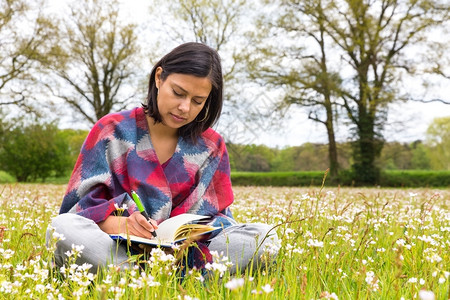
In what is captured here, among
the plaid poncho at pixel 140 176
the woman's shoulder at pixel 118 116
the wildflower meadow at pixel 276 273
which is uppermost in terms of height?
the woman's shoulder at pixel 118 116

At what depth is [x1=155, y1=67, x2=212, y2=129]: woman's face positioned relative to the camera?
2812 millimetres

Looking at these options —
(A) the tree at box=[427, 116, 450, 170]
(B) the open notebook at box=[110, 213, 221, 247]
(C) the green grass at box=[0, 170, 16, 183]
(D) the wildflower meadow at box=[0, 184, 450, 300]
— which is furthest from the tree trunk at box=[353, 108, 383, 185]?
(A) the tree at box=[427, 116, 450, 170]

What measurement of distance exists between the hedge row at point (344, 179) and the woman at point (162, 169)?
64.1ft

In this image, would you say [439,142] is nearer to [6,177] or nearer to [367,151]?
[367,151]

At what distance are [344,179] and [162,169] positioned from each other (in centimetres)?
2131

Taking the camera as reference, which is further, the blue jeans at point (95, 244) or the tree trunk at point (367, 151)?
the tree trunk at point (367, 151)

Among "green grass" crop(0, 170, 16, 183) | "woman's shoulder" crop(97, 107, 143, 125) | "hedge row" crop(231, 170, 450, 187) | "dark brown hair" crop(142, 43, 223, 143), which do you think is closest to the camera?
"dark brown hair" crop(142, 43, 223, 143)

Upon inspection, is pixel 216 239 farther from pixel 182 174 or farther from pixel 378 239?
pixel 378 239

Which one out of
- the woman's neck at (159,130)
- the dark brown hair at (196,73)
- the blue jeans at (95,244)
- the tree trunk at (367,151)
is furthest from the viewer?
the tree trunk at (367,151)

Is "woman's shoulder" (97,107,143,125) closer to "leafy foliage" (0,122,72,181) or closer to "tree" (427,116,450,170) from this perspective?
"leafy foliage" (0,122,72,181)

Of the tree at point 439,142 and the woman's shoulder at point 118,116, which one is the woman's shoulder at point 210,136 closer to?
the woman's shoulder at point 118,116

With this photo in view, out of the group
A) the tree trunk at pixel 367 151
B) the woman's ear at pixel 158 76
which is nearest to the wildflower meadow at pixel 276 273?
the woman's ear at pixel 158 76

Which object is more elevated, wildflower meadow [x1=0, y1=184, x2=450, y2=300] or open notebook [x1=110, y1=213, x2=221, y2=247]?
open notebook [x1=110, y1=213, x2=221, y2=247]

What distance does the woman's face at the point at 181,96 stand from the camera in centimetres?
281
